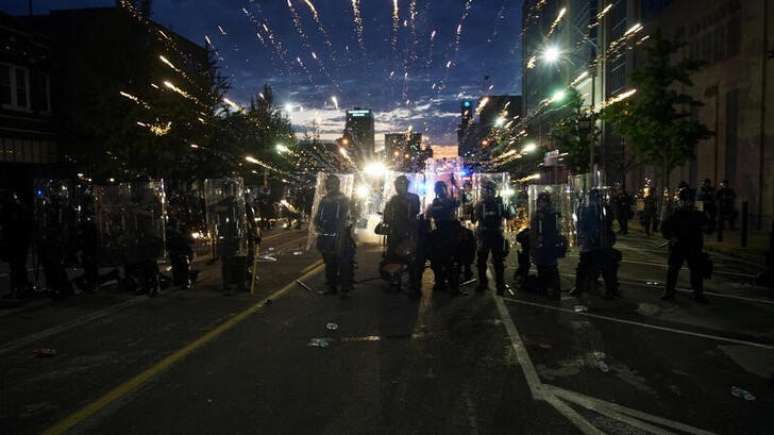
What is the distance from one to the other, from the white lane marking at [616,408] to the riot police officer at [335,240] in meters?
5.16

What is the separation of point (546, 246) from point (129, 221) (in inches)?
284

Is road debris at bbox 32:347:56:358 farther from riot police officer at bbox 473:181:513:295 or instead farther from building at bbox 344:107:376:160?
building at bbox 344:107:376:160

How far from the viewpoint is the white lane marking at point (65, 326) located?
270 inches

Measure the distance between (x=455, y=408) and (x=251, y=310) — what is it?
4634 mm

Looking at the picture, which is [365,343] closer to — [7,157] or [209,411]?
[209,411]

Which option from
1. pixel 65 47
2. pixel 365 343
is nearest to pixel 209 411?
pixel 365 343

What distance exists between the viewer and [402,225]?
10.2 meters

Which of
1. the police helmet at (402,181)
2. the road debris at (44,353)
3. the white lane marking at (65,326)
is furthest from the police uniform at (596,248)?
Result: the road debris at (44,353)

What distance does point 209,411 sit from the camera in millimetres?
4625

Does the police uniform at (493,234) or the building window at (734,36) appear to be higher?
the building window at (734,36)

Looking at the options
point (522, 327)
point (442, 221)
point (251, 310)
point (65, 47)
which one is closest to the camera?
point (522, 327)

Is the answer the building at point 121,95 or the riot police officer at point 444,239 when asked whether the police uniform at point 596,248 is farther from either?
the building at point 121,95

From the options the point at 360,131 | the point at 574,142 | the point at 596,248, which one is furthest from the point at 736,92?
the point at 360,131

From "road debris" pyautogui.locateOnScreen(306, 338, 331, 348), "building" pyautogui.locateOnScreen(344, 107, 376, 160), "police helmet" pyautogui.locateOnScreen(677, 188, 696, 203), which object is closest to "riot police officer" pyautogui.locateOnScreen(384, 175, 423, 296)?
"road debris" pyautogui.locateOnScreen(306, 338, 331, 348)
